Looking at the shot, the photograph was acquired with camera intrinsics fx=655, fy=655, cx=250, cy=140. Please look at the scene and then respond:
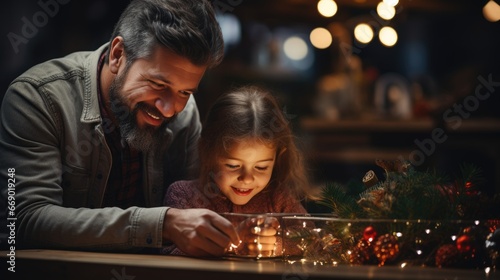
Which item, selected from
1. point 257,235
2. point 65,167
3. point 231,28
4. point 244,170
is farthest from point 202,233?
point 231,28

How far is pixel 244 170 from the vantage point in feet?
6.27

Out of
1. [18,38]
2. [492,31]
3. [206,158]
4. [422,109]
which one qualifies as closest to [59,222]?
[206,158]

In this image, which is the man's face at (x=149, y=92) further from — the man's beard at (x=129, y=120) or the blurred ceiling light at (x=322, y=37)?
the blurred ceiling light at (x=322, y=37)

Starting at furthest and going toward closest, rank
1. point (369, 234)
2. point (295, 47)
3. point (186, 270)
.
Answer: point (295, 47)
point (369, 234)
point (186, 270)

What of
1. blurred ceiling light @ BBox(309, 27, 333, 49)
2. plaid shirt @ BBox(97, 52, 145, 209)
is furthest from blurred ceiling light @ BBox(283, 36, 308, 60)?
plaid shirt @ BBox(97, 52, 145, 209)

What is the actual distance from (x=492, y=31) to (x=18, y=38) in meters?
4.05

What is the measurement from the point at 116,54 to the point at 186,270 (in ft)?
2.97

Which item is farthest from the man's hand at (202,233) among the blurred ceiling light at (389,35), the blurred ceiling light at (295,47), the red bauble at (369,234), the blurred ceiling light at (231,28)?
the blurred ceiling light at (295,47)

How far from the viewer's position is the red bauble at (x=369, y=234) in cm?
138

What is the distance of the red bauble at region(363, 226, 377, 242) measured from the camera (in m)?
1.38

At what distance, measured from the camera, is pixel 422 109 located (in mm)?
4531

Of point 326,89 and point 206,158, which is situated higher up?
point 326,89

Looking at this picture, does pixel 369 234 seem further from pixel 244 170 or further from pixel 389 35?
pixel 389 35

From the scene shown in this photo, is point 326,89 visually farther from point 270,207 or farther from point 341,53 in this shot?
point 270,207
